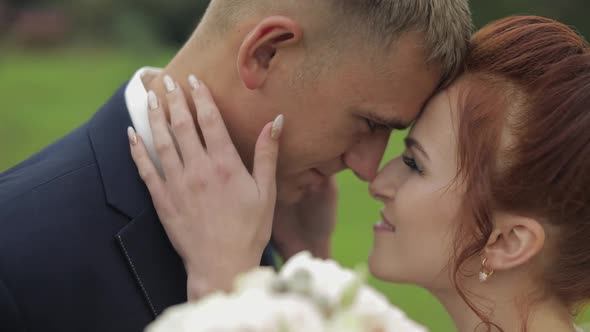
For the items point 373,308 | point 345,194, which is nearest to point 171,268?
point 373,308

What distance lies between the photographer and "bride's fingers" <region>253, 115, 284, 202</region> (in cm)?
313

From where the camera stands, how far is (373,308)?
62.3 inches

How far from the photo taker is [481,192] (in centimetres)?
300

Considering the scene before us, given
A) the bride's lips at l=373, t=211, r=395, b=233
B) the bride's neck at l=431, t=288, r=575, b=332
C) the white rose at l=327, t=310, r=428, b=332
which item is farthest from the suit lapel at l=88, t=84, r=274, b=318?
the white rose at l=327, t=310, r=428, b=332

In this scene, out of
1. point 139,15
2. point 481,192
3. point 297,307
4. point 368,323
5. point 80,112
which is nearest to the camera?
point 297,307

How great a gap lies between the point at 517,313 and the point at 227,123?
1.32m

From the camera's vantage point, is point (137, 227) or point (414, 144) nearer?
point (137, 227)

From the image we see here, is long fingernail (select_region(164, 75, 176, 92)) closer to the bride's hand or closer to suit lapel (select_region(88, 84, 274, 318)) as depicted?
the bride's hand

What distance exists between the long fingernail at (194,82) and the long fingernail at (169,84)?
7cm

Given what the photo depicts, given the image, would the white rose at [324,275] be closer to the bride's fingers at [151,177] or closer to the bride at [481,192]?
the bride at [481,192]

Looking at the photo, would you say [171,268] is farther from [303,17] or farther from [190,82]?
[303,17]

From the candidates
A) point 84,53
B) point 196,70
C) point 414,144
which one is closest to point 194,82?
point 196,70

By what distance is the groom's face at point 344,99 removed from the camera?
3.13 meters

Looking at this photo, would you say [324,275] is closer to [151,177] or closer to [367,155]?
[151,177]
